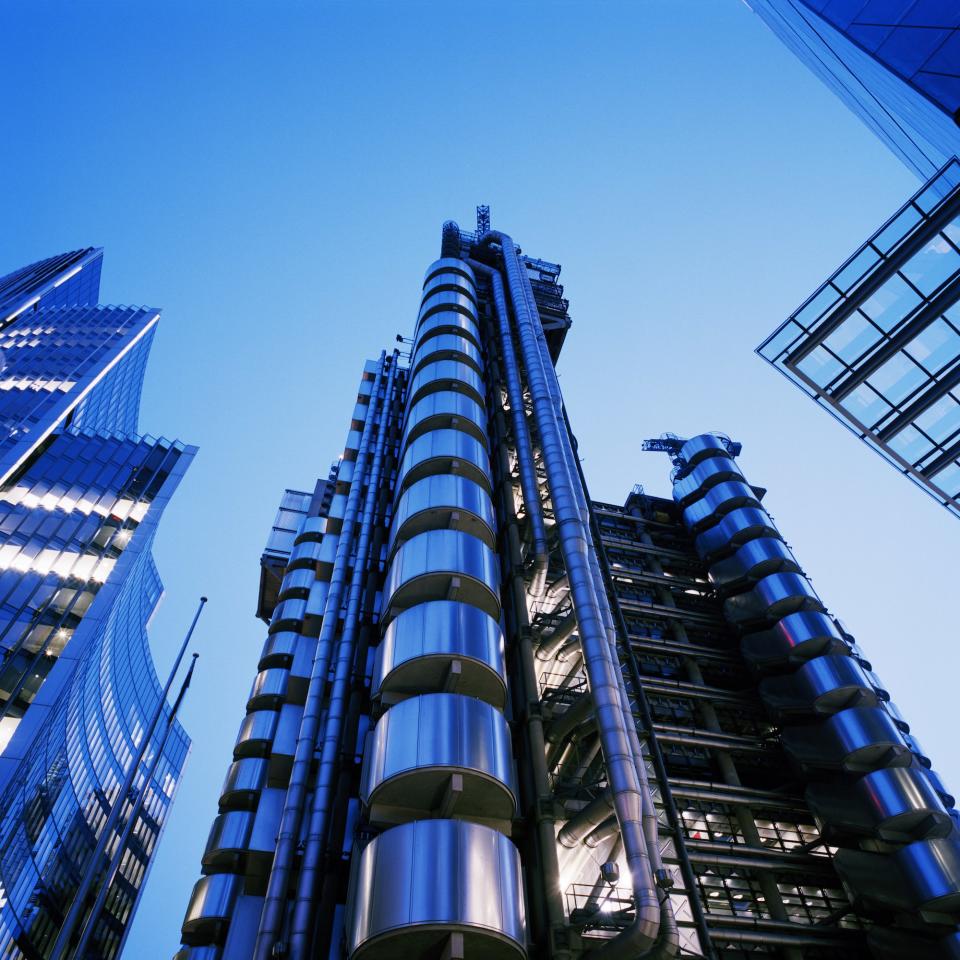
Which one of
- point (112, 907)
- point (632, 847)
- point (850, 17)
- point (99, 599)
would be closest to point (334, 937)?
point (632, 847)

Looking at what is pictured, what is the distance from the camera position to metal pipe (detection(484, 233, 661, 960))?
1565 centimetres

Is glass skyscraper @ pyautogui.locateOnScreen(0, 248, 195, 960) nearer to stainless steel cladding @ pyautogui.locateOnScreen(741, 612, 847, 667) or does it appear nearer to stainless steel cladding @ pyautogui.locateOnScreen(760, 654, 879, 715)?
stainless steel cladding @ pyautogui.locateOnScreen(760, 654, 879, 715)

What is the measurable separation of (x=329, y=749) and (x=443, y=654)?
5.87m

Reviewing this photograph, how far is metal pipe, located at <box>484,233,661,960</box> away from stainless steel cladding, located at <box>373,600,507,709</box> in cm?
297

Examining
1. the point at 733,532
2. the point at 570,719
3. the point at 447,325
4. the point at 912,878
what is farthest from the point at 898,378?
the point at 447,325

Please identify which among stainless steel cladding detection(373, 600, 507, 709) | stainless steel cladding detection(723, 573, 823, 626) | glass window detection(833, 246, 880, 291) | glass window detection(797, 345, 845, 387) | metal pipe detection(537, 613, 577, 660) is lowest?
stainless steel cladding detection(373, 600, 507, 709)

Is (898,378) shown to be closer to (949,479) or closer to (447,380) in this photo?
(949,479)

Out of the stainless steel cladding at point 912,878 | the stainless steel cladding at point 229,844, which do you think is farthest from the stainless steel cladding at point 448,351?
the stainless steel cladding at point 912,878

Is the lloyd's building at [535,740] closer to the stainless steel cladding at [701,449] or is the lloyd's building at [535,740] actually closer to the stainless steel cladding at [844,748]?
the stainless steel cladding at [844,748]

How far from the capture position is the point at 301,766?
23.4m

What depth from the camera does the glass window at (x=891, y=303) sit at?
68.5ft

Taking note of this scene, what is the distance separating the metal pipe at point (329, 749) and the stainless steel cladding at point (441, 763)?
2.51m

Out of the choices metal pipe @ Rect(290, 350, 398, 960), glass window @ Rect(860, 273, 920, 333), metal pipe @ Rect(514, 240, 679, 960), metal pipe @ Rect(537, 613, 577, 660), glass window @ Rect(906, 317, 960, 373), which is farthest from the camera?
metal pipe @ Rect(537, 613, 577, 660)

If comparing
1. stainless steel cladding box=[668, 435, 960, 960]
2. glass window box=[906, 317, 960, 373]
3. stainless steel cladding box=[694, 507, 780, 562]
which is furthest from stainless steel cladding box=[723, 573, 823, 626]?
glass window box=[906, 317, 960, 373]
